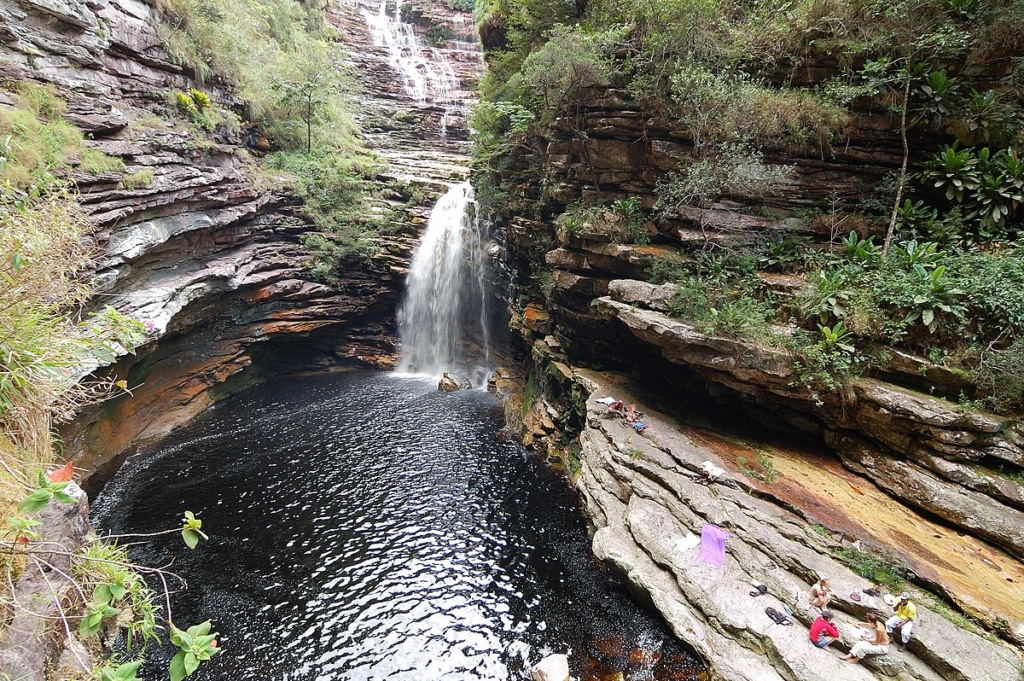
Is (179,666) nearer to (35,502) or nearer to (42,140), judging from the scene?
(35,502)

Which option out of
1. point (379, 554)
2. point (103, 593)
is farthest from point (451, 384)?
point (103, 593)

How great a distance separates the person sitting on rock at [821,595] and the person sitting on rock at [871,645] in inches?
18.1

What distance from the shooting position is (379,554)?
29.6 ft

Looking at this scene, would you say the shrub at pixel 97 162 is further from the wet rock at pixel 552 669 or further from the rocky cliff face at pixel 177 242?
the wet rock at pixel 552 669

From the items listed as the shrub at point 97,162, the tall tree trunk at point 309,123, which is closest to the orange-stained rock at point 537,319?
the shrub at point 97,162

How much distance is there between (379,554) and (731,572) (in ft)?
21.3

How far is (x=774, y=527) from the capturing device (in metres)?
6.97

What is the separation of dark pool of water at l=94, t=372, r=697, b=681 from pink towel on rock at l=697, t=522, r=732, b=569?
140 cm

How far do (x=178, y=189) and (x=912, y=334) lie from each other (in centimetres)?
1755

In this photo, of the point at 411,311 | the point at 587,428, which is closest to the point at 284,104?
the point at 411,311

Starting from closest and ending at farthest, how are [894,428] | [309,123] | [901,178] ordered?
[894,428] < [901,178] < [309,123]

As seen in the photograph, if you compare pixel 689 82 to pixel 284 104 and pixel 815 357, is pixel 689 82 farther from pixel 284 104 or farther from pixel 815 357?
pixel 284 104

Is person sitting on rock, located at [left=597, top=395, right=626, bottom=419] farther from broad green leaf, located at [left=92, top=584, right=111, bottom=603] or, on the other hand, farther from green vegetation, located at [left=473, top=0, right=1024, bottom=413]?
broad green leaf, located at [left=92, top=584, right=111, bottom=603]

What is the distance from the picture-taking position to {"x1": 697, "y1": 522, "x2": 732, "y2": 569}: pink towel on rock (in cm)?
682
